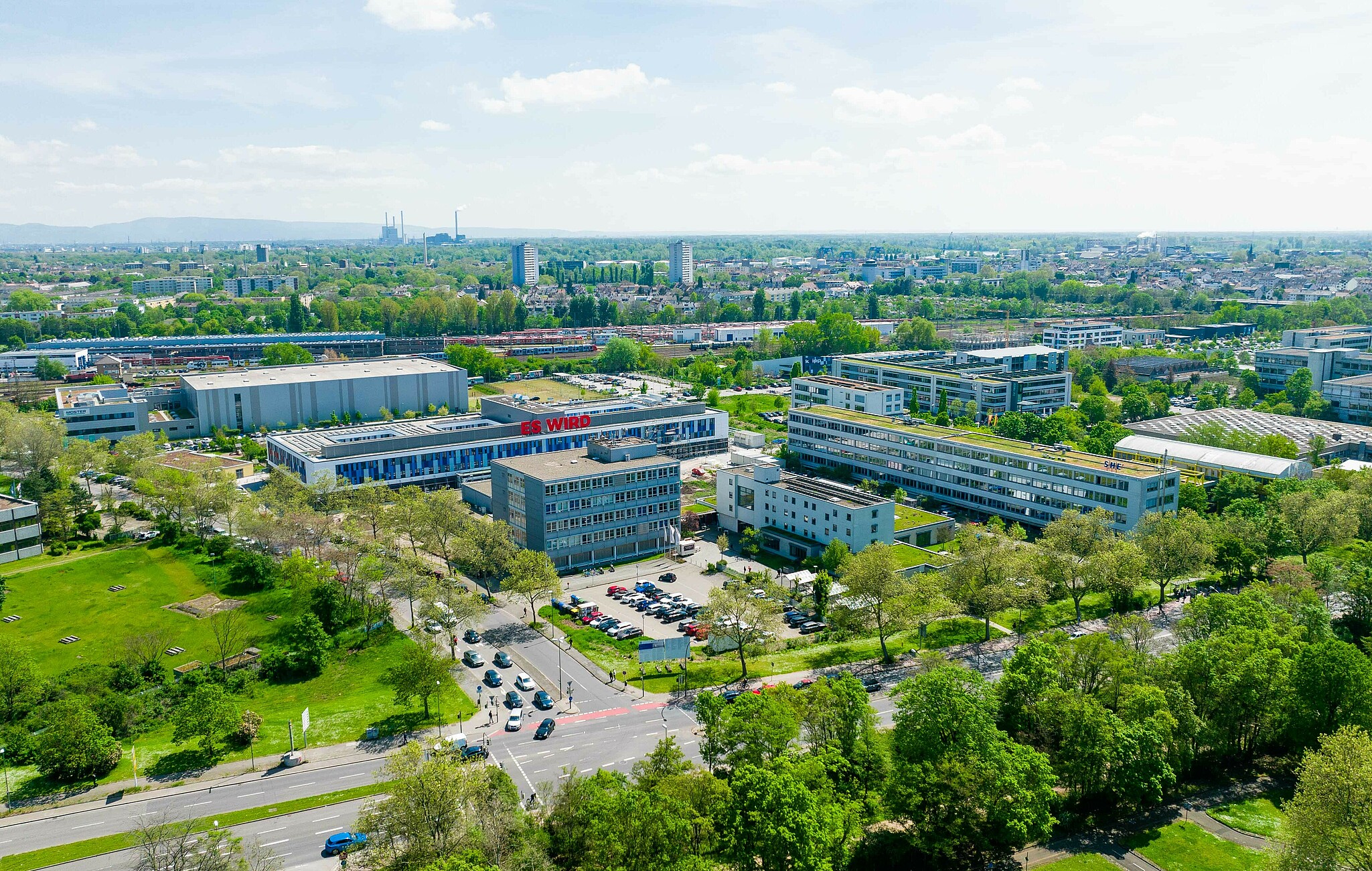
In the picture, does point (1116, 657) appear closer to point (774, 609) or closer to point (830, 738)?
point (830, 738)

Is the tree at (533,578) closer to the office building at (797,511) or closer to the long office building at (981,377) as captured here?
the office building at (797,511)

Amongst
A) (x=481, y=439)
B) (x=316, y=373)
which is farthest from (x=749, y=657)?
(x=316, y=373)

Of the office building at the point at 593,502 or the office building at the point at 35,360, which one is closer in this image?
the office building at the point at 593,502

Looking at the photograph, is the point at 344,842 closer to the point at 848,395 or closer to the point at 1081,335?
the point at 848,395

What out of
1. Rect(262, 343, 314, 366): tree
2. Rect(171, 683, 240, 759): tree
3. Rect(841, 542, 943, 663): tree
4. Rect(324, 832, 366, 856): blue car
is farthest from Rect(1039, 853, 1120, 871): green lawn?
Rect(262, 343, 314, 366): tree

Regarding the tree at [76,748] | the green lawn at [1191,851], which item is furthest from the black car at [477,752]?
the green lawn at [1191,851]

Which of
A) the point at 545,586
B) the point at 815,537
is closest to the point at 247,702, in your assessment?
the point at 545,586
